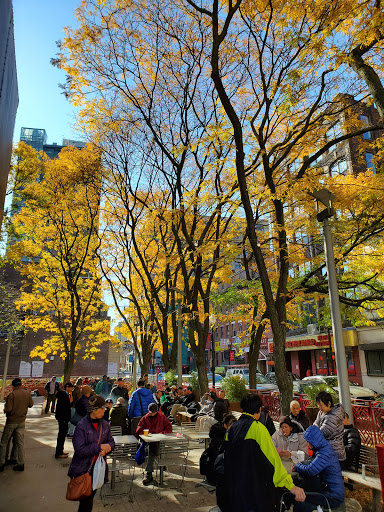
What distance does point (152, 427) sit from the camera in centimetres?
801

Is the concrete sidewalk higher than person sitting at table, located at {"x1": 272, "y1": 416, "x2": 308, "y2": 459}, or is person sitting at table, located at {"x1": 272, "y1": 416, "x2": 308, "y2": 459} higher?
person sitting at table, located at {"x1": 272, "y1": 416, "x2": 308, "y2": 459}

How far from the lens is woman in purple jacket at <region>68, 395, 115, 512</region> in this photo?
4.85 metres

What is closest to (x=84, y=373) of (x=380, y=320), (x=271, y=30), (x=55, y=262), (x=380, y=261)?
(x=55, y=262)

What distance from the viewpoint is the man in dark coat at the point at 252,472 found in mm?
3588

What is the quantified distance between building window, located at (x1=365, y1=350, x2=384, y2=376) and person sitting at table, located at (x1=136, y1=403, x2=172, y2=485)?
86.5 feet

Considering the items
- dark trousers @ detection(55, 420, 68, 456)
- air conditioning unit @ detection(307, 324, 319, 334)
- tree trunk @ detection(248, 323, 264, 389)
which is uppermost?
air conditioning unit @ detection(307, 324, 319, 334)

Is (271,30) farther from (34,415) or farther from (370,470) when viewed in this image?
(34,415)

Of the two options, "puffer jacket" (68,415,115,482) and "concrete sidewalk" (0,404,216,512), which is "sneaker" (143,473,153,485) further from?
"puffer jacket" (68,415,115,482)

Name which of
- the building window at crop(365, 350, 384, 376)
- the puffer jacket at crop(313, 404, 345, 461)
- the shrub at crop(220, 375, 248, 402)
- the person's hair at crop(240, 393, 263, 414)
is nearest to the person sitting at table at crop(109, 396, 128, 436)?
the puffer jacket at crop(313, 404, 345, 461)

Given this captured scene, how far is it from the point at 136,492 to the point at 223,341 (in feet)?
158

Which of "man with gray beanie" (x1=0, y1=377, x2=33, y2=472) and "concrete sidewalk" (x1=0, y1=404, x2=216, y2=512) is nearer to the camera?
"concrete sidewalk" (x1=0, y1=404, x2=216, y2=512)

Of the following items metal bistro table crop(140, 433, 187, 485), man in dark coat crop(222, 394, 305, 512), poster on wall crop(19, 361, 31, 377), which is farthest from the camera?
poster on wall crop(19, 361, 31, 377)

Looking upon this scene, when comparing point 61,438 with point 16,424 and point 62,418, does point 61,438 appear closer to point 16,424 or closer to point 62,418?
point 62,418

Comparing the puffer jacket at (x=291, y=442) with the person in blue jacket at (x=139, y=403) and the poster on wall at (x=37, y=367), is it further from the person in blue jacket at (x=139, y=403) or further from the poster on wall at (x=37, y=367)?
the poster on wall at (x=37, y=367)
